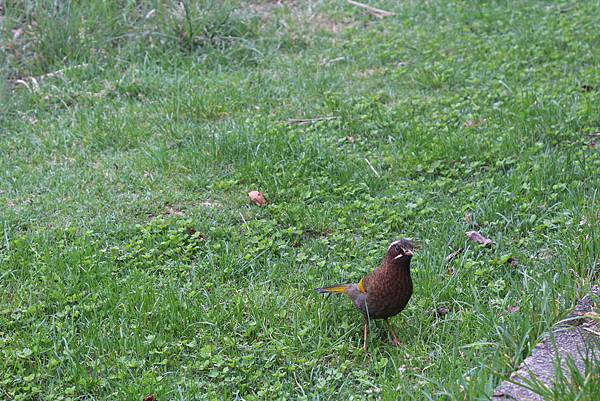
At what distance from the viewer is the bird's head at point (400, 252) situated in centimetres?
418

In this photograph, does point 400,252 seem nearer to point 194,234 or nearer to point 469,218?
point 469,218

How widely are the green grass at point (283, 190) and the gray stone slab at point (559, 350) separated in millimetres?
71

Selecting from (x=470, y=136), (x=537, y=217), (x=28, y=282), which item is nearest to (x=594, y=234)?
(x=537, y=217)

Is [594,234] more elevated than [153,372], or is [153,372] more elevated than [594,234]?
[594,234]

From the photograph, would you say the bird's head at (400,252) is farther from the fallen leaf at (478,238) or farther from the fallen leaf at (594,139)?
the fallen leaf at (594,139)

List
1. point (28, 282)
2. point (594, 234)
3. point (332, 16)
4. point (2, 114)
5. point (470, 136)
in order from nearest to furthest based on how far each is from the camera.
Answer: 1. point (594, 234)
2. point (28, 282)
3. point (470, 136)
4. point (2, 114)
5. point (332, 16)

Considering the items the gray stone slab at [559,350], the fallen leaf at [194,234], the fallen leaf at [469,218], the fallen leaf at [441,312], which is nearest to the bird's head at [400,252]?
the fallen leaf at [441,312]

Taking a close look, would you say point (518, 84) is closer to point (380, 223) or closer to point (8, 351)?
point (380, 223)

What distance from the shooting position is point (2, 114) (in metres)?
7.31

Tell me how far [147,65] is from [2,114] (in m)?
1.44

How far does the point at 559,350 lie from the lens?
3.84 meters

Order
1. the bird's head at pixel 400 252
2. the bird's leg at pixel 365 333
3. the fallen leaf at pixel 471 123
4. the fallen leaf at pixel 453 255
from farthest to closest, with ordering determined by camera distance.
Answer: the fallen leaf at pixel 471 123, the fallen leaf at pixel 453 255, the bird's leg at pixel 365 333, the bird's head at pixel 400 252

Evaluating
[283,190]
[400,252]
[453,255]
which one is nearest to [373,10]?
[283,190]

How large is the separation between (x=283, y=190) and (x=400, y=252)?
1853 mm
